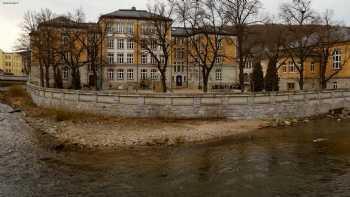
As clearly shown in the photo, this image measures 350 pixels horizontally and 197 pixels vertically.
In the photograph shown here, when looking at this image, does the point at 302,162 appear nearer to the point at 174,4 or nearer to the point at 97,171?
the point at 97,171

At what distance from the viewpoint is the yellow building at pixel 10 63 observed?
156625 millimetres

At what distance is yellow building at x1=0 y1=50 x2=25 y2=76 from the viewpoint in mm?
156625

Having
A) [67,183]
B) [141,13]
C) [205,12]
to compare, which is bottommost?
[67,183]

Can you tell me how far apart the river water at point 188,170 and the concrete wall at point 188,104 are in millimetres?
7176

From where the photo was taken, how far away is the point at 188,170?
1727 cm

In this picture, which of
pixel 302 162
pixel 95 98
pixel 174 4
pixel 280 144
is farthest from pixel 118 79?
pixel 302 162

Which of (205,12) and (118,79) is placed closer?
(205,12)

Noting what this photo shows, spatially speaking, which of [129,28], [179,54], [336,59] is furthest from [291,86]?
[129,28]

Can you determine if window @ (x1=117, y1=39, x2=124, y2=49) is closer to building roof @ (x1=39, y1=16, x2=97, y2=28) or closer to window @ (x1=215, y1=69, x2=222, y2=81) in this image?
building roof @ (x1=39, y1=16, x2=97, y2=28)

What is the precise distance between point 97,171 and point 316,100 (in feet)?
90.9

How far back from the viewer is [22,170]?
1711 cm

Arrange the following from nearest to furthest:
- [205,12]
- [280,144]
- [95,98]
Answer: [280,144] < [95,98] < [205,12]

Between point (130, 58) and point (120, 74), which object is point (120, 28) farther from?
point (120, 74)

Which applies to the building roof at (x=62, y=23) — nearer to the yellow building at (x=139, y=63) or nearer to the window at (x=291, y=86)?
the yellow building at (x=139, y=63)
